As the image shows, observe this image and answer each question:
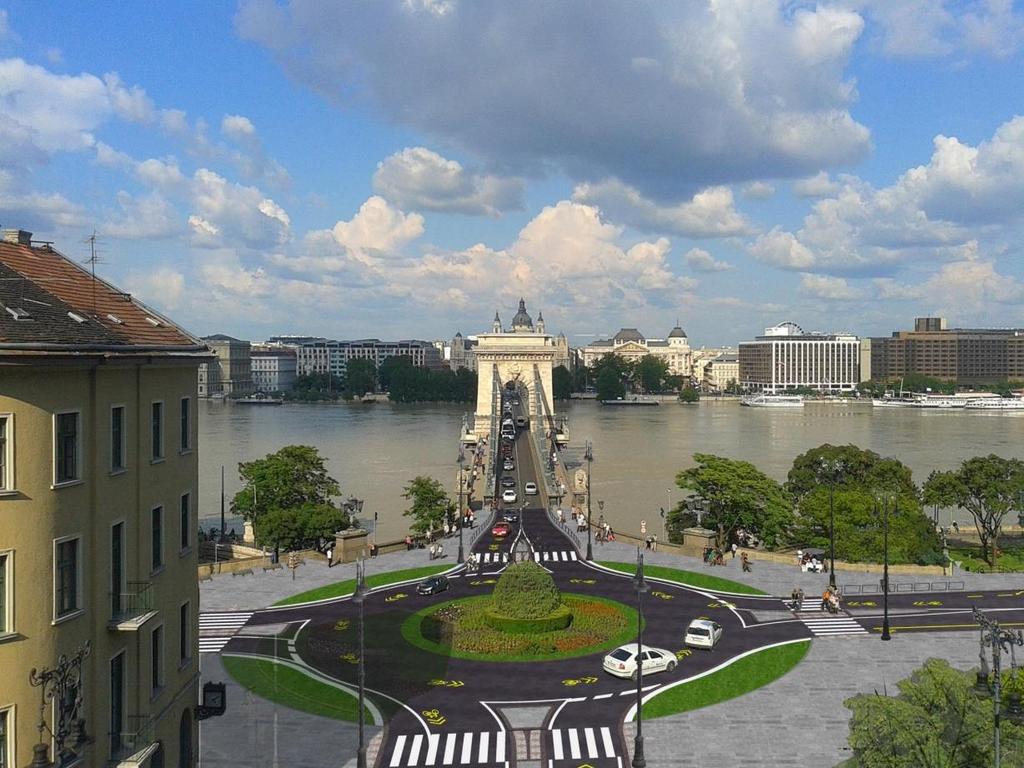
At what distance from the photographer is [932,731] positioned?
14781mm

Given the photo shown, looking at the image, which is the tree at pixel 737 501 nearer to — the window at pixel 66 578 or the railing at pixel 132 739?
the railing at pixel 132 739

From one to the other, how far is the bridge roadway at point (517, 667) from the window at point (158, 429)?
8.92 m

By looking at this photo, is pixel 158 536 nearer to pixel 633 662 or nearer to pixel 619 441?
pixel 633 662

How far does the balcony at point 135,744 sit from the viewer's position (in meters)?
14.0

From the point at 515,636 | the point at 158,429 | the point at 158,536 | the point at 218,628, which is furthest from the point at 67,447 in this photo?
the point at 218,628

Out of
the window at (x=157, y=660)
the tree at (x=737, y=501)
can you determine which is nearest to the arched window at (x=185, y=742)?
the window at (x=157, y=660)

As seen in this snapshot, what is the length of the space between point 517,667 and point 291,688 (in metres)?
6.46

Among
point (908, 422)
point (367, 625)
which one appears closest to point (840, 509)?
point (367, 625)

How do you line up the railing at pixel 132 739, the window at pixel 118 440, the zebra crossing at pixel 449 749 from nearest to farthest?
the railing at pixel 132 739
the window at pixel 118 440
the zebra crossing at pixel 449 749

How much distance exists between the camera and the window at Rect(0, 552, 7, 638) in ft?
39.6

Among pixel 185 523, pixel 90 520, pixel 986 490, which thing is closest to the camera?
pixel 90 520

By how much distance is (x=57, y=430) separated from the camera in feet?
42.5

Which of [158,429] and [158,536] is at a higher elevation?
[158,429]

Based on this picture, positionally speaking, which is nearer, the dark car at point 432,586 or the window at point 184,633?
the window at point 184,633
